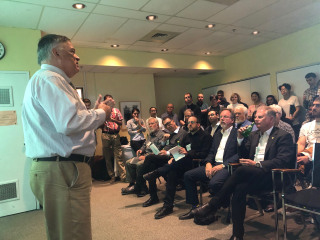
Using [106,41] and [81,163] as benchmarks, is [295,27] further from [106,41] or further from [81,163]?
[81,163]

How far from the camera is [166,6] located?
368 cm

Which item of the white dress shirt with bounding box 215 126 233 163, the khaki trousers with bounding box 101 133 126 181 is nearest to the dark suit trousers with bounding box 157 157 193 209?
the white dress shirt with bounding box 215 126 233 163

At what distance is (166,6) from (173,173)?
2.52 meters

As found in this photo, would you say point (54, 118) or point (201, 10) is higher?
point (201, 10)

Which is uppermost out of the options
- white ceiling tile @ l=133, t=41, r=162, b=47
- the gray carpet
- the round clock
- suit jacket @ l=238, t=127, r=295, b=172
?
white ceiling tile @ l=133, t=41, r=162, b=47

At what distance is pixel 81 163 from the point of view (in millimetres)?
1312

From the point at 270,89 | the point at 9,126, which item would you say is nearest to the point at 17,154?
the point at 9,126

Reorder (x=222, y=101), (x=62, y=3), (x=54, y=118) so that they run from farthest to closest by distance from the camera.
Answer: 1. (x=222, y=101)
2. (x=62, y=3)
3. (x=54, y=118)

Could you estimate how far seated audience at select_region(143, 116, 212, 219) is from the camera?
312cm

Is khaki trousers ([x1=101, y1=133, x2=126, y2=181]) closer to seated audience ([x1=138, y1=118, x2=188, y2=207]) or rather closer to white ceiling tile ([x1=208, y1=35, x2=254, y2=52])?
seated audience ([x1=138, y1=118, x2=188, y2=207])

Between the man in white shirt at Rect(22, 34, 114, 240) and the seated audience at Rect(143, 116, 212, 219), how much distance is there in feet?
6.28

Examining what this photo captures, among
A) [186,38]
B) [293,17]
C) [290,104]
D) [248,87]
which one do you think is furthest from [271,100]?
Result: [186,38]

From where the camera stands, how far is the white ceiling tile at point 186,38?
489 centimetres

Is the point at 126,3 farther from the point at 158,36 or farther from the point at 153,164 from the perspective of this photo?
the point at 153,164
